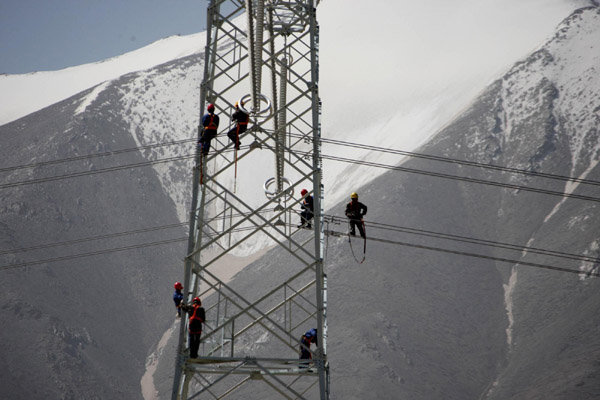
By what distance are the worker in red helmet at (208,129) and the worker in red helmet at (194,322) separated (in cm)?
488

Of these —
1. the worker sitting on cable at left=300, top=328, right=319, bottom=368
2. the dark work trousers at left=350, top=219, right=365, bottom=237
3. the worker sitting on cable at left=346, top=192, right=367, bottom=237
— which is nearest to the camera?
the worker sitting on cable at left=300, top=328, right=319, bottom=368

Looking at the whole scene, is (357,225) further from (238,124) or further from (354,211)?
(238,124)

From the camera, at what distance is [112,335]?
504 feet

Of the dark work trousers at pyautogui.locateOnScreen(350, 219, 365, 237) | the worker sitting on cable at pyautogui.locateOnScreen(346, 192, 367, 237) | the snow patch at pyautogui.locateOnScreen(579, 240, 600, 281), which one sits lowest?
the snow patch at pyautogui.locateOnScreen(579, 240, 600, 281)

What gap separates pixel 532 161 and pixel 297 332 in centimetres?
6832

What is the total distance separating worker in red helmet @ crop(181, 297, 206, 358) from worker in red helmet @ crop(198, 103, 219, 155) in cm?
488

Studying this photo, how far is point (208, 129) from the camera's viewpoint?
2516cm

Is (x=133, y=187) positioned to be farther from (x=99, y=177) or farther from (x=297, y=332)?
(x=297, y=332)

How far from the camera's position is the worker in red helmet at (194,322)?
73.8 feet

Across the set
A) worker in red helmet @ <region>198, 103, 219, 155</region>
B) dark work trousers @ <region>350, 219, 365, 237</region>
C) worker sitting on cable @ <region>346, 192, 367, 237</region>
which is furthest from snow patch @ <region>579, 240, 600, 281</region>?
worker in red helmet @ <region>198, 103, 219, 155</region>

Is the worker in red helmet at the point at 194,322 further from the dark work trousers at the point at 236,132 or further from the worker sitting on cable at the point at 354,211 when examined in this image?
the worker sitting on cable at the point at 354,211

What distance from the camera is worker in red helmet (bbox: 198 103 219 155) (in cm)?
2497

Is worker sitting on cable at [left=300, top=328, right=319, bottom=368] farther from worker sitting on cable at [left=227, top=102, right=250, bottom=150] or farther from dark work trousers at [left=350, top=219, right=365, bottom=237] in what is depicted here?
worker sitting on cable at [left=227, top=102, right=250, bottom=150]

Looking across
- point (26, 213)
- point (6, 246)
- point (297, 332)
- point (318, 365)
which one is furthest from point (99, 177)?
point (318, 365)
